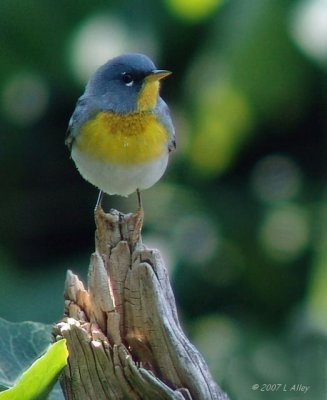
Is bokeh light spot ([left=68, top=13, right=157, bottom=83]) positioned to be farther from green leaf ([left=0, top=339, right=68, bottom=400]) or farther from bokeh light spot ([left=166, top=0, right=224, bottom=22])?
green leaf ([left=0, top=339, right=68, bottom=400])

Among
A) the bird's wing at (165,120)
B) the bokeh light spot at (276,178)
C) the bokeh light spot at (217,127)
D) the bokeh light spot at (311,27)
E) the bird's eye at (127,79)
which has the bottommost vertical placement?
the bird's wing at (165,120)

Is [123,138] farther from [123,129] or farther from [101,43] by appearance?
[101,43]

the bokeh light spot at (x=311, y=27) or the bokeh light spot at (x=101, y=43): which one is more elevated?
the bokeh light spot at (x=101, y=43)

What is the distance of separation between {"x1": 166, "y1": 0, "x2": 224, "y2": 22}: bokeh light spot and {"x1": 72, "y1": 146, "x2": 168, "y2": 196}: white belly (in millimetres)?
2163

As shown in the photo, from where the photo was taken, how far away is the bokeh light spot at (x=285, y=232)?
16.4 ft

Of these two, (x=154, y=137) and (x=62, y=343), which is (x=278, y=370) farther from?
(x=62, y=343)

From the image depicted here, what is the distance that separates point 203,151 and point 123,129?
7.05 feet

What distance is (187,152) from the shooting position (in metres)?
5.10

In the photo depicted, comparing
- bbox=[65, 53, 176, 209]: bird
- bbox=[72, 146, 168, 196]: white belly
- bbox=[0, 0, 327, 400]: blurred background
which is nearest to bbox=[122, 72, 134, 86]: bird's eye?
bbox=[65, 53, 176, 209]: bird

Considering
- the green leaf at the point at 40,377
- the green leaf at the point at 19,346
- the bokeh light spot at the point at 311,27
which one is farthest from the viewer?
the bokeh light spot at the point at 311,27

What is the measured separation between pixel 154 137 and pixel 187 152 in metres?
2.06

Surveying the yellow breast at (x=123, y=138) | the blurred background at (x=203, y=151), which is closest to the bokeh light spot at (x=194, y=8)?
the blurred background at (x=203, y=151)

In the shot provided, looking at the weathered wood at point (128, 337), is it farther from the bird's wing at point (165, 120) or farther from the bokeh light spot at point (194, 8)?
the bokeh light spot at point (194, 8)

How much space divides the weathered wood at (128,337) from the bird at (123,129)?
0.71 m
